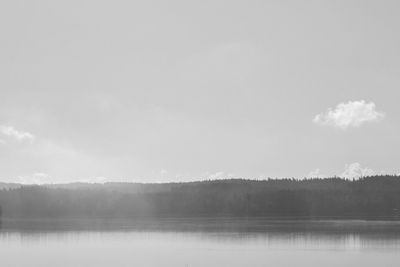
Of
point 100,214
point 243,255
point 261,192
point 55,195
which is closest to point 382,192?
point 261,192

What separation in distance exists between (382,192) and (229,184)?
42.4 meters

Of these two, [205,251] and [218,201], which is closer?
[205,251]

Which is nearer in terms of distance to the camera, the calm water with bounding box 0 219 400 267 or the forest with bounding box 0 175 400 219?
the calm water with bounding box 0 219 400 267

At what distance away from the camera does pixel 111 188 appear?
587 feet

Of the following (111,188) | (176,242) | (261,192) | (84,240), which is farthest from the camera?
(111,188)

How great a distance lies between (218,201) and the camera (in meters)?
162

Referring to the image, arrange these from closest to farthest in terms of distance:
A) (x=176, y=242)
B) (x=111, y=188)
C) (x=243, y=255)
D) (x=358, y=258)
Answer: (x=358, y=258) < (x=243, y=255) < (x=176, y=242) < (x=111, y=188)

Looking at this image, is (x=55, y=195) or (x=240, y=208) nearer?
(x=240, y=208)

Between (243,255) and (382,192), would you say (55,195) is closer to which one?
(382,192)

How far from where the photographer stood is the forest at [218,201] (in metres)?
150

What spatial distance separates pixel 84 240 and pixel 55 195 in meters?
106

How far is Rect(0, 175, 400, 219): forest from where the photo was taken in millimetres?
149625

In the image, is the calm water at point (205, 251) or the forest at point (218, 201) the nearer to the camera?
the calm water at point (205, 251)

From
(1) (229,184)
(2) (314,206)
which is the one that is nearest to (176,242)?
(2) (314,206)
